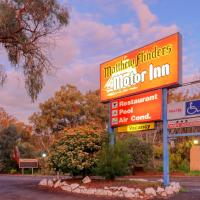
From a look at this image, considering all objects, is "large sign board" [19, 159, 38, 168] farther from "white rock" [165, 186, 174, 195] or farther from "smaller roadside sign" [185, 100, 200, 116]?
"smaller roadside sign" [185, 100, 200, 116]

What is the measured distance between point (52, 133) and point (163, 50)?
40.2 metres

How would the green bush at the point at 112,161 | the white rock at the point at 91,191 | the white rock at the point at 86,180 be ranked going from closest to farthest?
the white rock at the point at 91,191
the green bush at the point at 112,161
the white rock at the point at 86,180

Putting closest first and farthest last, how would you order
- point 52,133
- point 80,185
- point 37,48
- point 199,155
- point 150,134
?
point 37,48, point 80,185, point 199,155, point 150,134, point 52,133

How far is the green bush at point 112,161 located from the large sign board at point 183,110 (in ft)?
8.96

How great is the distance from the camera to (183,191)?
58.6 feet

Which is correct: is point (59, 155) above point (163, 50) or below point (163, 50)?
below

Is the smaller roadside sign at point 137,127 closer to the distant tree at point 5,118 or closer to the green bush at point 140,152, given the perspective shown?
the green bush at point 140,152

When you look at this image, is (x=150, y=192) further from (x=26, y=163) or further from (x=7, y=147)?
(x=7, y=147)

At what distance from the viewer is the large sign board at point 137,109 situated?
61.1 feet

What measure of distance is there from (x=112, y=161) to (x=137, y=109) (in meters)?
2.59

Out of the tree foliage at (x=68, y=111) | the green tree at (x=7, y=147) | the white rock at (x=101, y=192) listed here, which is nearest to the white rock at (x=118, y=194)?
the white rock at (x=101, y=192)

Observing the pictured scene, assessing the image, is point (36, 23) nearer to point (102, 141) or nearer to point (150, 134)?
point (102, 141)

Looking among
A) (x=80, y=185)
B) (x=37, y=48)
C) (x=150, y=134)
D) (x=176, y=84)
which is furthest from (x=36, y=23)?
(x=150, y=134)

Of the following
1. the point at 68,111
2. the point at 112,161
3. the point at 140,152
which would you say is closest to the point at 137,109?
the point at 112,161
